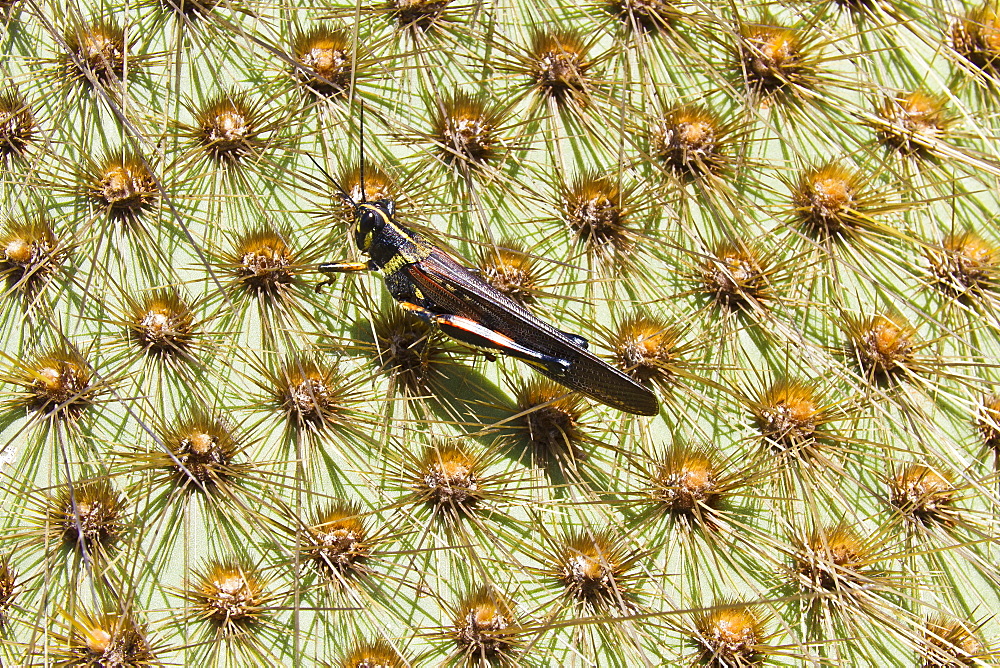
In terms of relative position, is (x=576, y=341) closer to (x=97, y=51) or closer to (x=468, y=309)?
(x=468, y=309)

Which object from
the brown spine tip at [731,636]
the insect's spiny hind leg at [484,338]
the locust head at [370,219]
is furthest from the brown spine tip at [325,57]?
the brown spine tip at [731,636]

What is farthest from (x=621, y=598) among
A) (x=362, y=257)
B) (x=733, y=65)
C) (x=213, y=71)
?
(x=213, y=71)

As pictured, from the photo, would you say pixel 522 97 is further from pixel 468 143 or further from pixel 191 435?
pixel 191 435

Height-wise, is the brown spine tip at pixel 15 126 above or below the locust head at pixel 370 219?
above

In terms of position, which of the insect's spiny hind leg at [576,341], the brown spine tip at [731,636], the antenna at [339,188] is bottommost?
the brown spine tip at [731,636]

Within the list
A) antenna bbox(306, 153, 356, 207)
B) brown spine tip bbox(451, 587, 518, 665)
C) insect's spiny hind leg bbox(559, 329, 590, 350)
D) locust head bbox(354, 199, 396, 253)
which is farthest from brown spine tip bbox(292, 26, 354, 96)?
brown spine tip bbox(451, 587, 518, 665)

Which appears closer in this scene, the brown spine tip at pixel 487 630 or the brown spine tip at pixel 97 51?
the brown spine tip at pixel 487 630

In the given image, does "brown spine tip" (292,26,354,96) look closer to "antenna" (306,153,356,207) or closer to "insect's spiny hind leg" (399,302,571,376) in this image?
"antenna" (306,153,356,207)

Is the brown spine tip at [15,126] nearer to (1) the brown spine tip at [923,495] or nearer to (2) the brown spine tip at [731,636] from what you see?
(2) the brown spine tip at [731,636]
